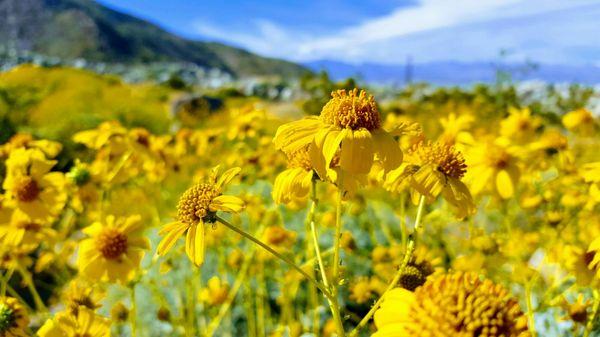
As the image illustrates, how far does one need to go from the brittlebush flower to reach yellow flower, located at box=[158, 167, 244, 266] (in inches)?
16.1

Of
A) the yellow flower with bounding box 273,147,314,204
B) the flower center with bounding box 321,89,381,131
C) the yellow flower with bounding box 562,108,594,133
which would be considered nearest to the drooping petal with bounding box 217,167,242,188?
the yellow flower with bounding box 273,147,314,204

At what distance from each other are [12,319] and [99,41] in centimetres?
8030

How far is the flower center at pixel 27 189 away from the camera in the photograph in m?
1.89

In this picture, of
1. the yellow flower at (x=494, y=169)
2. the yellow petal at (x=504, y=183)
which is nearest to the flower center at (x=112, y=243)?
the yellow flower at (x=494, y=169)

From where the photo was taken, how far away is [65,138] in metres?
6.97

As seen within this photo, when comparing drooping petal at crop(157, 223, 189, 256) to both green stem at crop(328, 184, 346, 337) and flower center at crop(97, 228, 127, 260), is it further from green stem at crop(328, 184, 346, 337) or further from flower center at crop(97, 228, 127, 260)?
flower center at crop(97, 228, 127, 260)

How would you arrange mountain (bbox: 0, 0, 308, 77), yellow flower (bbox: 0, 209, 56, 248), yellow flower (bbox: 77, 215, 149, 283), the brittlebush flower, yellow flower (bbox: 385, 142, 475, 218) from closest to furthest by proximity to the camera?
the brittlebush flower < yellow flower (bbox: 385, 142, 475, 218) < yellow flower (bbox: 77, 215, 149, 283) < yellow flower (bbox: 0, 209, 56, 248) < mountain (bbox: 0, 0, 308, 77)

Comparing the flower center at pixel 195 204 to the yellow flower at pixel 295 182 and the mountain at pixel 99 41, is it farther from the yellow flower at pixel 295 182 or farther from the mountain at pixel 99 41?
the mountain at pixel 99 41

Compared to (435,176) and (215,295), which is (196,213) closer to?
(435,176)

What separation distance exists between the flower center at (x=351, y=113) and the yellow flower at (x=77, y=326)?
2.69 ft

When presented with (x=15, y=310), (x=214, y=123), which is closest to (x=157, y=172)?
(x=15, y=310)

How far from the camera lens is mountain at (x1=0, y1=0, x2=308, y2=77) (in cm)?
6994

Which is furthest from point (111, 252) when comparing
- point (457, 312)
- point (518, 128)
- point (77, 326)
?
point (518, 128)

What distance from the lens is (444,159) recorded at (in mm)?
1285
